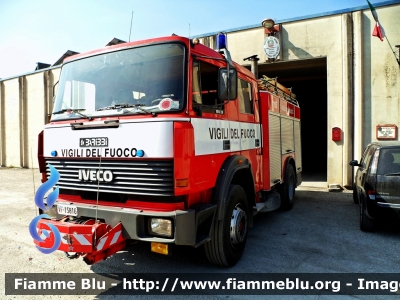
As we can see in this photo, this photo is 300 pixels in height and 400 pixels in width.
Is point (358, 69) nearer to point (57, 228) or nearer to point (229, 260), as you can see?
point (229, 260)

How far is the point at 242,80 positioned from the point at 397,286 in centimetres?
334

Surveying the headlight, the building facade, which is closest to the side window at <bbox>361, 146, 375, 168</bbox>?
the building facade

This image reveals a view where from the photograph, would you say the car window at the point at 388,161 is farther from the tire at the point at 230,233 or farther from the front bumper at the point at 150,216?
the front bumper at the point at 150,216

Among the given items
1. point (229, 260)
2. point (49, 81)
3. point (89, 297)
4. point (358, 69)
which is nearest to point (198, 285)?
point (229, 260)

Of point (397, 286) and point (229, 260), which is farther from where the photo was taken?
point (229, 260)

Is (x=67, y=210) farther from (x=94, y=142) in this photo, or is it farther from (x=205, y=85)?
(x=205, y=85)

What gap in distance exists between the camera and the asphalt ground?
4062mm

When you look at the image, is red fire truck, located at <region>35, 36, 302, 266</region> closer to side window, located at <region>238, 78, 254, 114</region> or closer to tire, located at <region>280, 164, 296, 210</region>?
side window, located at <region>238, 78, 254, 114</region>

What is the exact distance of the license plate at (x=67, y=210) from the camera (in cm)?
363

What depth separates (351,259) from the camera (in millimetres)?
4363

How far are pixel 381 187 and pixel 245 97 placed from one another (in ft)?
8.62

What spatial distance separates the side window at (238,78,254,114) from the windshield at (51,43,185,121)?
1523 mm

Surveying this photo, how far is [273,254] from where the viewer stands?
14.9 feet

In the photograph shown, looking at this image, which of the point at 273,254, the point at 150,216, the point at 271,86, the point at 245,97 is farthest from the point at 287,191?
the point at 150,216
